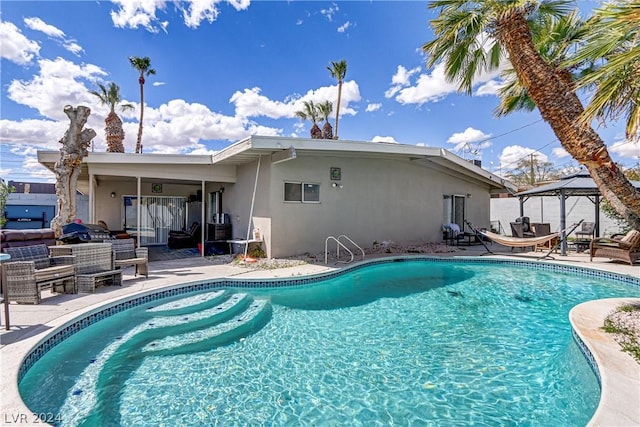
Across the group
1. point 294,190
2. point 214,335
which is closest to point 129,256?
point 214,335

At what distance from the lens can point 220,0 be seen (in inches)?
468

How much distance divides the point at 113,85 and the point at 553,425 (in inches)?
874

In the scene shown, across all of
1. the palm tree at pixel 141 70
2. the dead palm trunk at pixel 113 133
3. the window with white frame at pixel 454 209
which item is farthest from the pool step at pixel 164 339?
the palm tree at pixel 141 70

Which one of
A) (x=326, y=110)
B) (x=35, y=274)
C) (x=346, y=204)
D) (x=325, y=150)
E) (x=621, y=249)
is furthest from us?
(x=326, y=110)

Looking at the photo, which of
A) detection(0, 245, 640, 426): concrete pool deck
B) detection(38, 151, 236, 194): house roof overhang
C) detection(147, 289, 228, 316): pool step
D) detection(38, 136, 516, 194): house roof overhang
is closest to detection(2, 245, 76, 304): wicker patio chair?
detection(0, 245, 640, 426): concrete pool deck

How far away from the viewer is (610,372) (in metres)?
3.14

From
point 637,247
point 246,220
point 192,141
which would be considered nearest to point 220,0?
point 246,220

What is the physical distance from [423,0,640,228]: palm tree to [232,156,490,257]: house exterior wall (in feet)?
15.1

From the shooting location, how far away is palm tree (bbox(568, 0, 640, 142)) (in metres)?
3.08

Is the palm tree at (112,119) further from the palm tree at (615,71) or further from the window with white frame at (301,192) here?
the palm tree at (615,71)

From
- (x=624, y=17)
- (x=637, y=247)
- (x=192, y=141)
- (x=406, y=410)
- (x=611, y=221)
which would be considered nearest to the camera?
(x=624, y=17)

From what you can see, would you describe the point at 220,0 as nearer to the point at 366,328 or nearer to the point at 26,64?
the point at 26,64

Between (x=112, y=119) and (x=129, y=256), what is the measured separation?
13.4 metres

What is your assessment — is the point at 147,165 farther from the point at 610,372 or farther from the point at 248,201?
the point at 610,372
